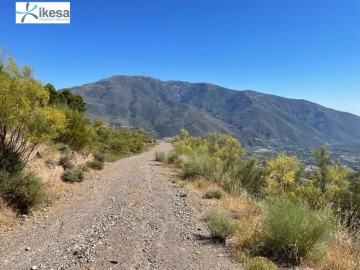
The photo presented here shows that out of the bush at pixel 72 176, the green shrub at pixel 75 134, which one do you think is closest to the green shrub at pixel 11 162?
the bush at pixel 72 176

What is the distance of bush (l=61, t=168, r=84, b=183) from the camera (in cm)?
1499

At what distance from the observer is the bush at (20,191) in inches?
382

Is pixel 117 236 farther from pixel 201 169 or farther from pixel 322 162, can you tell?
pixel 322 162

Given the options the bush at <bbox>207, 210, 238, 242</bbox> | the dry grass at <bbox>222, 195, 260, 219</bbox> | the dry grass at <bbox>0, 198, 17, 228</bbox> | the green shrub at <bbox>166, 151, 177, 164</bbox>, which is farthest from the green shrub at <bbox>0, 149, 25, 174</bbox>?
the green shrub at <bbox>166, 151, 177, 164</bbox>

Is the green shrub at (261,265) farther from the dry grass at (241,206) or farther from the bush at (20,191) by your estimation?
the bush at (20,191)

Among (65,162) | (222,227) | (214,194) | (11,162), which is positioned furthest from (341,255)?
(65,162)

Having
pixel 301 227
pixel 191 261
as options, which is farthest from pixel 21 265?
pixel 301 227

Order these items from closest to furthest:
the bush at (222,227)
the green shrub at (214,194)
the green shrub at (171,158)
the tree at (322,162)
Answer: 1. the bush at (222,227)
2. the green shrub at (214,194)
3. the tree at (322,162)
4. the green shrub at (171,158)

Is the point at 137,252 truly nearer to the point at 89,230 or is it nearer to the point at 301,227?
the point at 89,230

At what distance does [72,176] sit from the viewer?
49.6ft

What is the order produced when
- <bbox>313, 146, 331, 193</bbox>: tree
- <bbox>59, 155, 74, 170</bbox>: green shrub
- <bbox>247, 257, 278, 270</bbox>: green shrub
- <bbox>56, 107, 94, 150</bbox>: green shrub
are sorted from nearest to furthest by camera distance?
<bbox>247, 257, 278, 270</bbox>: green shrub
<bbox>313, 146, 331, 193</bbox>: tree
<bbox>59, 155, 74, 170</bbox>: green shrub
<bbox>56, 107, 94, 150</bbox>: green shrub

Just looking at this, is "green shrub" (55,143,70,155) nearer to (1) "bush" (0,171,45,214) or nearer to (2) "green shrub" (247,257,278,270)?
(1) "bush" (0,171,45,214)

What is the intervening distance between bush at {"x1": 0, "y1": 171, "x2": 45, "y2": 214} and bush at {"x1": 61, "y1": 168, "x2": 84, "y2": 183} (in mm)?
4404

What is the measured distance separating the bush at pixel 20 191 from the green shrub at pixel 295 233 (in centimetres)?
730
